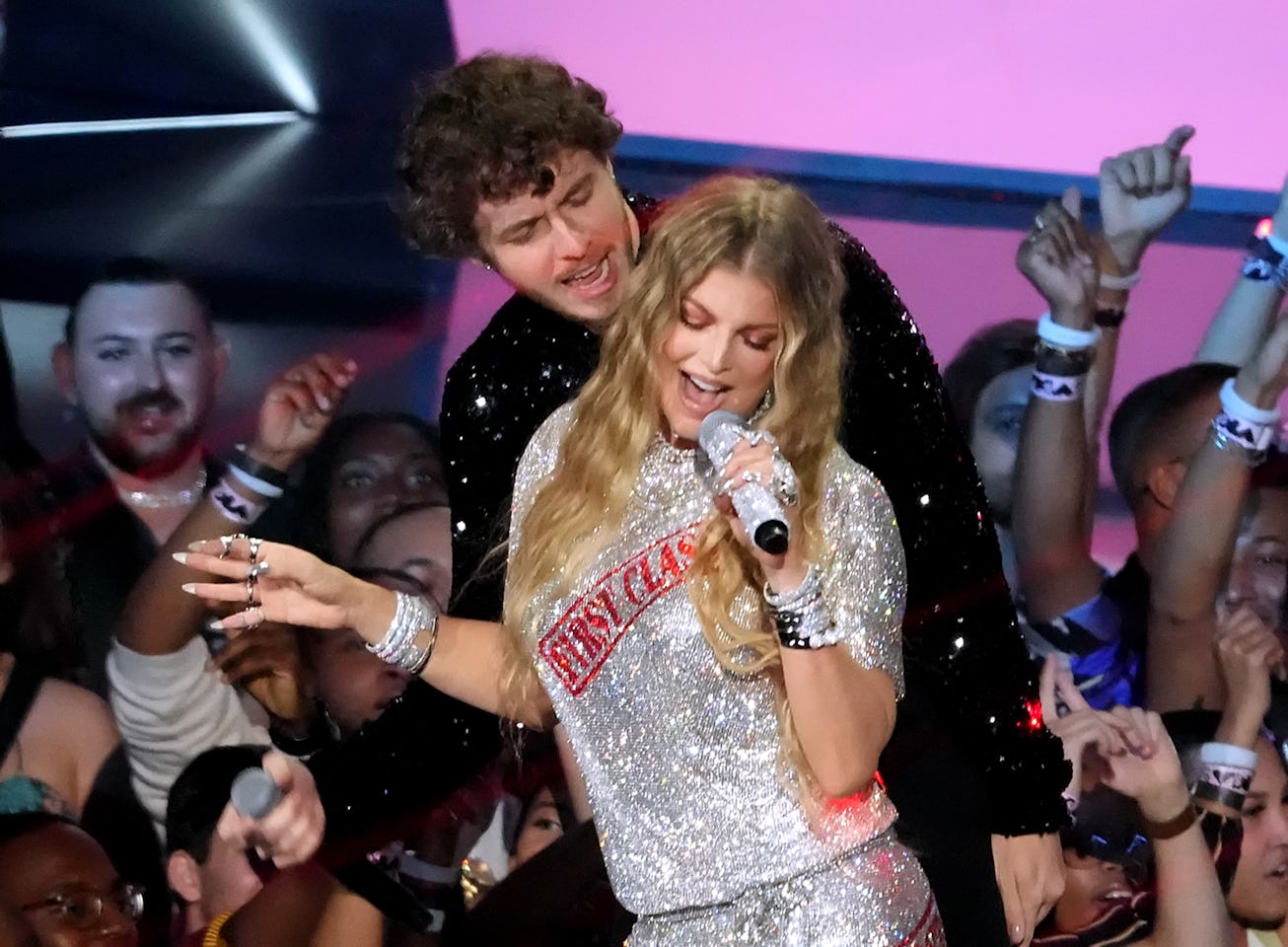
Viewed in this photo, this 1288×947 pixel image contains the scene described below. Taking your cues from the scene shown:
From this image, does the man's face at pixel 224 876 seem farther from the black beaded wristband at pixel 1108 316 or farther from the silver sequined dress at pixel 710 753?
the black beaded wristband at pixel 1108 316

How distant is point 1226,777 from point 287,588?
1462mm

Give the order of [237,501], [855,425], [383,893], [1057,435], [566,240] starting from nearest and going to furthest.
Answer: [566,240]
[855,425]
[383,893]
[237,501]
[1057,435]

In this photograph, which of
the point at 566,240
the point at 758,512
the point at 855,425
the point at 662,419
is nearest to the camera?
the point at 758,512

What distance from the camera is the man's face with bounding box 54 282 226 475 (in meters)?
2.11

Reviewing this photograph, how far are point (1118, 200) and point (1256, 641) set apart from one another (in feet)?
2.20

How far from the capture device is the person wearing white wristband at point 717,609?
1.22 meters

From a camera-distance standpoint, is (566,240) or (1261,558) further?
(1261,558)

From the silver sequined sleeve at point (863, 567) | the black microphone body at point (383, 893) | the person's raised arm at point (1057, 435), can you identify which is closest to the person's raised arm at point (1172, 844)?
the person's raised arm at point (1057, 435)

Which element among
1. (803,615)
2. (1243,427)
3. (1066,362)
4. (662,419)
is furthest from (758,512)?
(1243,427)

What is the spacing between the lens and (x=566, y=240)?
1432mm

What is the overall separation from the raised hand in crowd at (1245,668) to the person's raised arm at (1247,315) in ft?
1.24

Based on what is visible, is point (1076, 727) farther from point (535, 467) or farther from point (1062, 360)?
point (535, 467)

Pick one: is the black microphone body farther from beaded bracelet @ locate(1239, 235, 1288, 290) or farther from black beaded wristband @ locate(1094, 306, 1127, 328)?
beaded bracelet @ locate(1239, 235, 1288, 290)

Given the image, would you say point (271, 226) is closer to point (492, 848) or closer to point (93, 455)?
point (93, 455)
